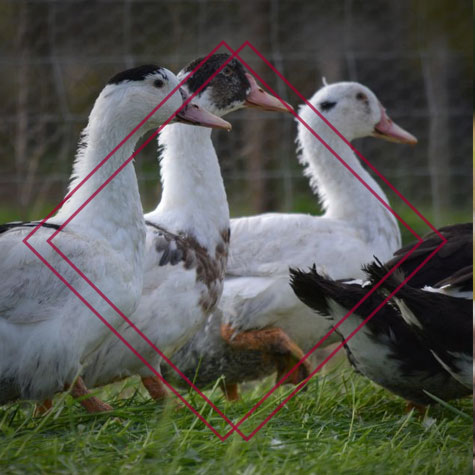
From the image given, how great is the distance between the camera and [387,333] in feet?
9.84

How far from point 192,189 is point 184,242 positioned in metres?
0.22

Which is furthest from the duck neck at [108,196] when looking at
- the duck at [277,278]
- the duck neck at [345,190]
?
the duck neck at [345,190]

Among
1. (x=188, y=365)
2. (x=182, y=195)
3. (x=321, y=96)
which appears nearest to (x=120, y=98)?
(x=182, y=195)

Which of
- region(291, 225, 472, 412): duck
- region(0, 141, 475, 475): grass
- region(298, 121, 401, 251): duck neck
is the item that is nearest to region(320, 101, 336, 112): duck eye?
region(298, 121, 401, 251): duck neck

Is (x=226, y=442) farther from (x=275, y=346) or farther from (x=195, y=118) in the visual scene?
(x=275, y=346)

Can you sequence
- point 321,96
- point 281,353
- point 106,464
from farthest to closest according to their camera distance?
point 321,96
point 281,353
point 106,464

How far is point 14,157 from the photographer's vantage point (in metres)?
5.91

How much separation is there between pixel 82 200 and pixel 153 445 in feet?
2.53

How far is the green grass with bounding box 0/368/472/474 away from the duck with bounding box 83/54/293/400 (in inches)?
7.0

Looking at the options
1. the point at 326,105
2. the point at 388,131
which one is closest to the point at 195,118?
the point at 326,105

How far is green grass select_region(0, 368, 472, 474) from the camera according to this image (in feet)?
7.29

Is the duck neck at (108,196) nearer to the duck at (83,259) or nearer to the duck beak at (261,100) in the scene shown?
the duck at (83,259)

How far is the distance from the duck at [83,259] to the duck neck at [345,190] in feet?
4.42

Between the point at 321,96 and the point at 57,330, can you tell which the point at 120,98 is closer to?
the point at 57,330
